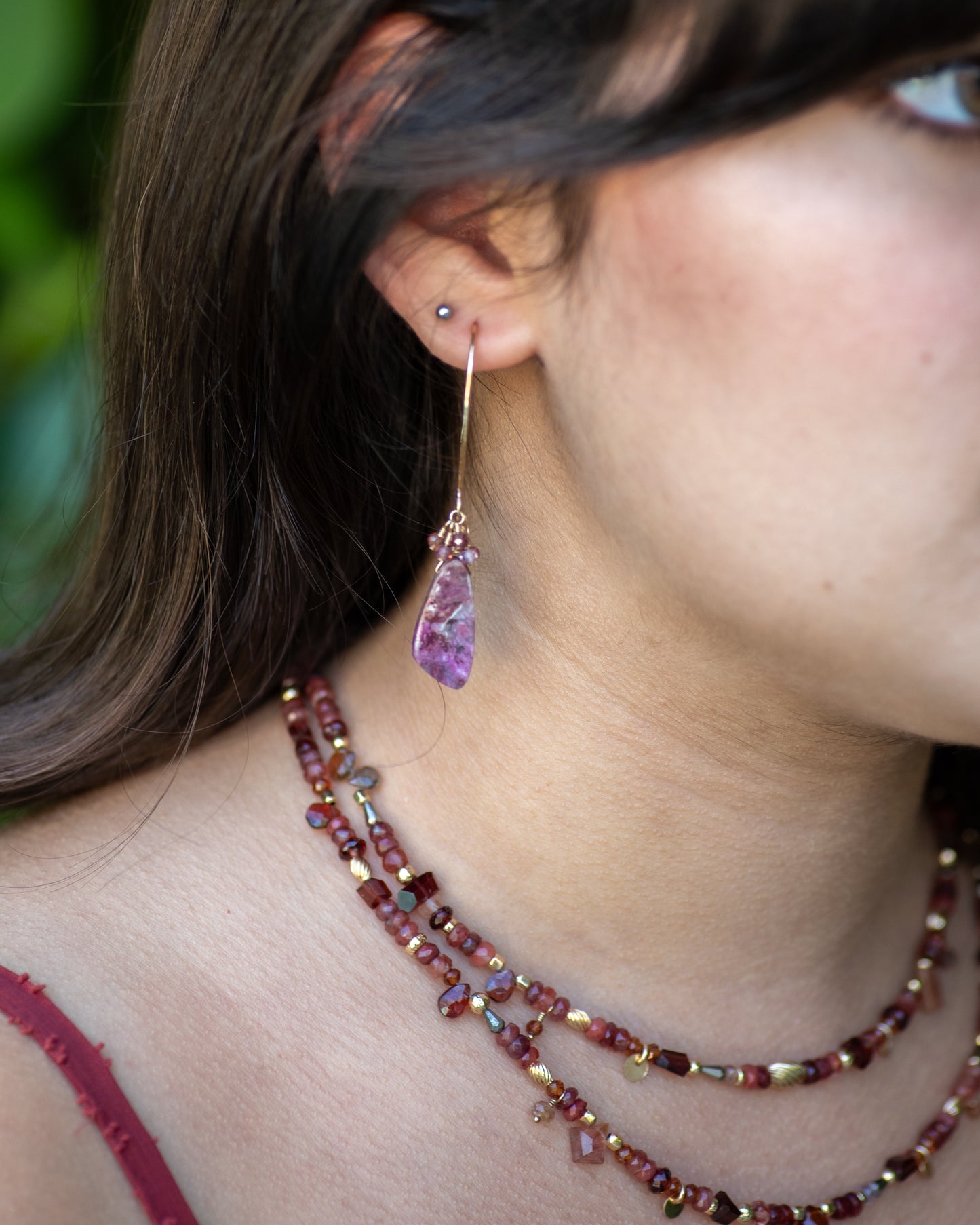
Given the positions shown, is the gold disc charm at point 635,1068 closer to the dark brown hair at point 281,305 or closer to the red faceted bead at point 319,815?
the red faceted bead at point 319,815

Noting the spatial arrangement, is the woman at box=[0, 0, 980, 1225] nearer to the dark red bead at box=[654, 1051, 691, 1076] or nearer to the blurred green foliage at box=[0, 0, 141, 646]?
the dark red bead at box=[654, 1051, 691, 1076]

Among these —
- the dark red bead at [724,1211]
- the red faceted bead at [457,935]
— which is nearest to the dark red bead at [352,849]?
the red faceted bead at [457,935]

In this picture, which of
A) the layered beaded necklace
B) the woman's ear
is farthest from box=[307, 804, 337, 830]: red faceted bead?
the woman's ear

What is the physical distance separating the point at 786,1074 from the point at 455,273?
1.01 m

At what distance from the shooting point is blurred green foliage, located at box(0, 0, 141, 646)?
197 cm

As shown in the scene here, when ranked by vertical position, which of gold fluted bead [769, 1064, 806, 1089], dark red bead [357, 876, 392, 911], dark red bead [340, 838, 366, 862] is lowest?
gold fluted bead [769, 1064, 806, 1089]

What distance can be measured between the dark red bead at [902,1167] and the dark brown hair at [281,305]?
932 mm

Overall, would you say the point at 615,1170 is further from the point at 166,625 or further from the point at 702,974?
the point at 166,625

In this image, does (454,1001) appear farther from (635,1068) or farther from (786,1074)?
(786,1074)

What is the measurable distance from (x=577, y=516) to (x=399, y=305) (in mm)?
299

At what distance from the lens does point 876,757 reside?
1.37 m

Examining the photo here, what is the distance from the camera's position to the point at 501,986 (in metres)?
1.35

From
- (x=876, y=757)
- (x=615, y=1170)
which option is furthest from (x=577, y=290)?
(x=615, y=1170)

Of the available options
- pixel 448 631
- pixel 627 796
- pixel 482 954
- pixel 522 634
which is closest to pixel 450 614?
pixel 448 631
